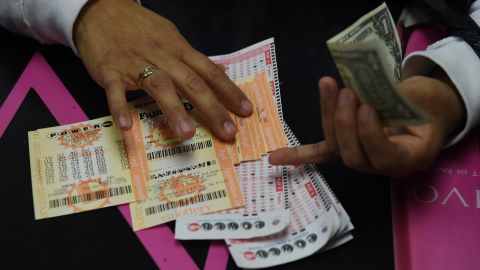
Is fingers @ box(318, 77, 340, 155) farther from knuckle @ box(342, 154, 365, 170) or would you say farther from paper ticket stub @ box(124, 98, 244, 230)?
paper ticket stub @ box(124, 98, 244, 230)

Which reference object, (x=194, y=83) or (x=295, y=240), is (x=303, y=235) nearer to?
(x=295, y=240)

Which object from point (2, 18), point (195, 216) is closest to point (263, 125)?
point (195, 216)

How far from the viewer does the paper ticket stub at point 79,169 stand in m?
0.63

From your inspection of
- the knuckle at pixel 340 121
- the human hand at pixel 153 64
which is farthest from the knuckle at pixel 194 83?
the knuckle at pixel 340 121

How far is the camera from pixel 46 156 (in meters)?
0.67

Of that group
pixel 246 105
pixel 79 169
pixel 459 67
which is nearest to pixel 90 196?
pixel 79 169

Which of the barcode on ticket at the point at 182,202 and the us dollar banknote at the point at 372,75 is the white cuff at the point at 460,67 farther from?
the barcode on ticket at the point at 182,202

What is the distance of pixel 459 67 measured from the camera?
0.61 m

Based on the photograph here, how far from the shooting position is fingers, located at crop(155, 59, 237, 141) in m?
0.65

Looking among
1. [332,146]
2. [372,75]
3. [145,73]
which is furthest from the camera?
[145,73]

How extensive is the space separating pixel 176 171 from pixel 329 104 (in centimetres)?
25

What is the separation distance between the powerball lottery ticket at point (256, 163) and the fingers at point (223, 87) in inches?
0.7

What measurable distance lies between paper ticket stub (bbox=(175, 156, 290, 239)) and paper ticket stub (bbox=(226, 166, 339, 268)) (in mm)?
10

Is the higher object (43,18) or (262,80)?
(43,18)
